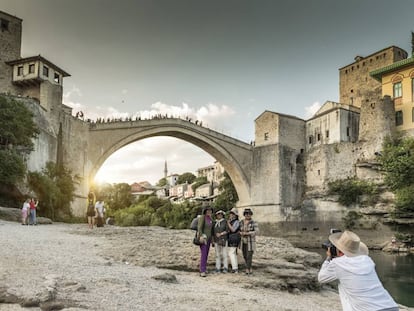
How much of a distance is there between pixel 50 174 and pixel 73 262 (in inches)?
780

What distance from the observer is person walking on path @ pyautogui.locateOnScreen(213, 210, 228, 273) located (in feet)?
32.2

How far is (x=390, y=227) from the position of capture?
3388 cm

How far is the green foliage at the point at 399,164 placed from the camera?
109 ft

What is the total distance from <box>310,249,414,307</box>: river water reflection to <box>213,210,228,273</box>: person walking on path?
627 centimetres

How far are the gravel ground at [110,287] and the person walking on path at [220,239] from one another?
46 centimetres

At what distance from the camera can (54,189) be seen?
25.6 meters

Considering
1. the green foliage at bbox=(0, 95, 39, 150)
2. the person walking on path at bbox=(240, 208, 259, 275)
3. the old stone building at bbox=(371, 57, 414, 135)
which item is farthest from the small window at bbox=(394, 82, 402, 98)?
the person walking on path at bbox=(240, 208, 259, 275)

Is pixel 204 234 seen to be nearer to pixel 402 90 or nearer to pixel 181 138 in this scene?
pixel 402 90

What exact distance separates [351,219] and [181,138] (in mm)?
17897

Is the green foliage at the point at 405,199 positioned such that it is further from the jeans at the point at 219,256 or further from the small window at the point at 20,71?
the small window at the point at 20,71

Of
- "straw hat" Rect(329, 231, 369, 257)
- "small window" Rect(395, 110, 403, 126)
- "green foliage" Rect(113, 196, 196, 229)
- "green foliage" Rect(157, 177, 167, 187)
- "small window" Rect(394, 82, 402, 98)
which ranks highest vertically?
"small window" Rect(394, 82, 402, 98)

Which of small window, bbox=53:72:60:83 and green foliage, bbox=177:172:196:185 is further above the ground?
small window, bbox=53:72:60:83

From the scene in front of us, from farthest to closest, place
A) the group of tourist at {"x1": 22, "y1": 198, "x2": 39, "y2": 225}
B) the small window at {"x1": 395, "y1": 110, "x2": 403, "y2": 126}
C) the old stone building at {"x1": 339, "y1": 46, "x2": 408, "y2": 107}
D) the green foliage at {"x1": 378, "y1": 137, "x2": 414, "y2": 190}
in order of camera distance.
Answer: the old stone building at {"x1": 339, "y1": 46, "x2": 408, "y2": 107} → the small window at {"x1": 395, "y1": 110, "x2": 403, "y2": 126} → the green foliage at {"x1": 378, "y1": 137, "x2": 414, "y2": 190} → the group of tourist at {"x1": 22, "y1": 198, "x2": 39, "y2": 225}

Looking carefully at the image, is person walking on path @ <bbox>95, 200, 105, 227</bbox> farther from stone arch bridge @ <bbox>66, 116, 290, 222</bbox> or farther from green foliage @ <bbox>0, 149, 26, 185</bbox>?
stone arch bridge @ <bbox>66, 116, 290, 222</bbox>
